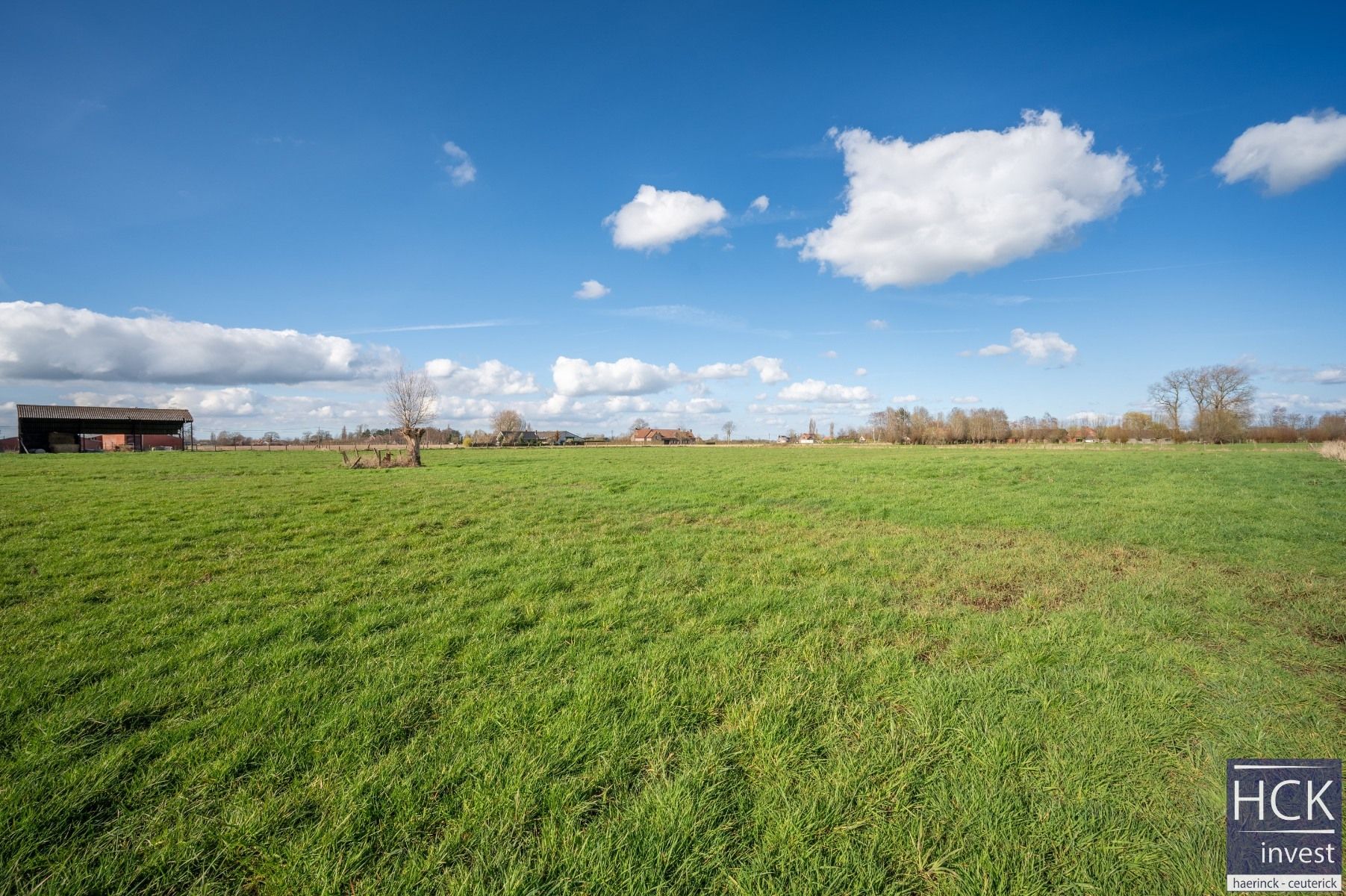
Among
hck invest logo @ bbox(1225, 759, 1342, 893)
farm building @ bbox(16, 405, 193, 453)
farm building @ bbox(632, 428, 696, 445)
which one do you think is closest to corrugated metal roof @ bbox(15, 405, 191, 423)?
farm building @ bbox(16, 405, 193, 453)

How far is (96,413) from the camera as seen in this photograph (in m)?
53.1

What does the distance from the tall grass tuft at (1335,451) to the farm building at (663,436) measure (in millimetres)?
99952

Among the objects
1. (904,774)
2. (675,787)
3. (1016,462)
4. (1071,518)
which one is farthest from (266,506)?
(1016,462)

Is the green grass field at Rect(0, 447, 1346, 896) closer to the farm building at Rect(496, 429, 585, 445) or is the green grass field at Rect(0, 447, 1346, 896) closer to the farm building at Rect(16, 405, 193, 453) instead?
the farm building at Rect(16, 405, 193, 453)

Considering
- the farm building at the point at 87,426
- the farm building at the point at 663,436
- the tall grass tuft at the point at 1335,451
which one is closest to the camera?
the tall grass tuft at the point at 1335,451

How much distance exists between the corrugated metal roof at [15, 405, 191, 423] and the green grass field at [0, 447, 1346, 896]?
61.5m

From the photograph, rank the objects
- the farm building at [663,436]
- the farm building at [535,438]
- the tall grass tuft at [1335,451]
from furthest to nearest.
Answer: the farm building at [663,436] → the farm building at [535,438] → the tall grass tuft at [1335,451]

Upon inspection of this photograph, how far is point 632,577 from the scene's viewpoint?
7641mm

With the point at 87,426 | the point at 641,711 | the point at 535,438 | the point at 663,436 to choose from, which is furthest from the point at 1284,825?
the point at 663,436

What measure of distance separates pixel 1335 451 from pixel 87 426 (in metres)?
103

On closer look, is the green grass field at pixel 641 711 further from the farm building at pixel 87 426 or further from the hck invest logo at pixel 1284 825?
the farm building at pixel 87 426

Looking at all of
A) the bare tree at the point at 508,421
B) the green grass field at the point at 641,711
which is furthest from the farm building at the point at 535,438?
the green grass field at the point at 641,711

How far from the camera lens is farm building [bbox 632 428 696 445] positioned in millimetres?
130625

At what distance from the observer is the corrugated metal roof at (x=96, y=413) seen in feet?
163
